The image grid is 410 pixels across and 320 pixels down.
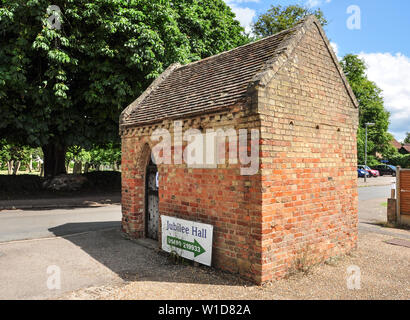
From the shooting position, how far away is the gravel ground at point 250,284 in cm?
508

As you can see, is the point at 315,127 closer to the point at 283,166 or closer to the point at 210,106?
the point at 283,166

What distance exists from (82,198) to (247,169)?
15.1 metres

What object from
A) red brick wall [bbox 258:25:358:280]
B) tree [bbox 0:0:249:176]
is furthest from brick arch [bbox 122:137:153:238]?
tree [bbox 0:0:249:176]

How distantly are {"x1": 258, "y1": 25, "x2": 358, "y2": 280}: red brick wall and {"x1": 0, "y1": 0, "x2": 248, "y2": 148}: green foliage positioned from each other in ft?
29.6

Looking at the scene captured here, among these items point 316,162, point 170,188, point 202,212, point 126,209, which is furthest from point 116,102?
point 316,162

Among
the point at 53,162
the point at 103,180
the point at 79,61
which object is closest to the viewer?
the point at 79,61

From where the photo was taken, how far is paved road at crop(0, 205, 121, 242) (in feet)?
31.6

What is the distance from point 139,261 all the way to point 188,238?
1.31 m

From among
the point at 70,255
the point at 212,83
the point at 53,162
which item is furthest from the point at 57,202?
the point at 212,83

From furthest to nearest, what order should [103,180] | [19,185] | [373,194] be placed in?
[103,180], [373,194], [19,185]

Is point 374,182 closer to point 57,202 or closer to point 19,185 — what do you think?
point 57,202

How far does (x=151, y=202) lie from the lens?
8961 millimetres

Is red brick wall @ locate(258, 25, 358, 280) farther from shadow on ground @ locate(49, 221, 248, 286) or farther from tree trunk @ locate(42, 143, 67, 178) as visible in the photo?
tree trunk @ locate(42, 143, 67, 178)

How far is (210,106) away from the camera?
20.9 feet
